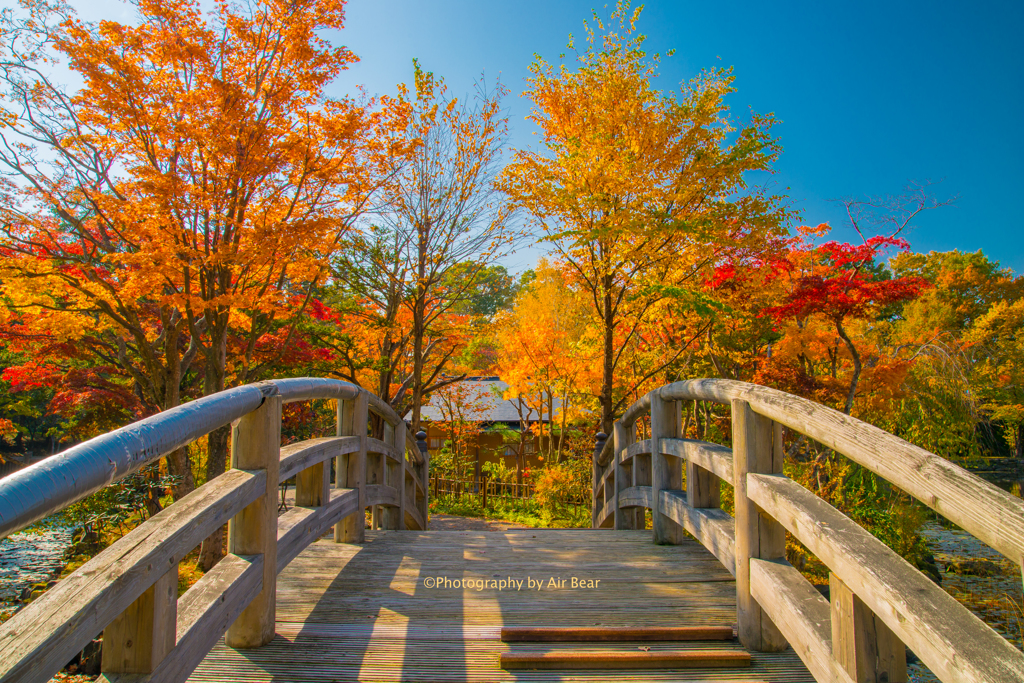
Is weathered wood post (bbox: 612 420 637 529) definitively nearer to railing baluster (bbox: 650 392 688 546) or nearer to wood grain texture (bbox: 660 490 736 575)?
railing baluster (bbox: 650 392 688 546)

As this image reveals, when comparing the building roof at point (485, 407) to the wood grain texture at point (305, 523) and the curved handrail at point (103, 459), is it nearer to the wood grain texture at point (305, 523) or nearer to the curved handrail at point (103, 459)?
the wood grain texture at point (305, 523)

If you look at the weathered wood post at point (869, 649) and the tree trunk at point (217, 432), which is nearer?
the weathered wood post at point (869, 649)

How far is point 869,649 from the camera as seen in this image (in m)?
1.25

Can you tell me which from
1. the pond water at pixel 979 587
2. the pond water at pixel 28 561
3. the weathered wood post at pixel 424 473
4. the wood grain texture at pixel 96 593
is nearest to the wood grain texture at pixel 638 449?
the wood grain texture at pixel 96 593

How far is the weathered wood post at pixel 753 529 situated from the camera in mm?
1877

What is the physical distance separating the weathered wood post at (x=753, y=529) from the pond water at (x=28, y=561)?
24.4 ft

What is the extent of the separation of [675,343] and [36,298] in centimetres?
960

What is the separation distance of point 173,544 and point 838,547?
1687 millimetres

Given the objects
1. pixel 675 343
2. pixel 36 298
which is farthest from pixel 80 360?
pixel 675 343

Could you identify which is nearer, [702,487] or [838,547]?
[838,547]

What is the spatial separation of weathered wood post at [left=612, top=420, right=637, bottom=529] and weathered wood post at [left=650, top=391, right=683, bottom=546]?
1013 mm

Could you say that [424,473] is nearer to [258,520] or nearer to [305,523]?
[305,523]

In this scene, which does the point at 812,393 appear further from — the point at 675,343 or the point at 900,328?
the point at 900,328

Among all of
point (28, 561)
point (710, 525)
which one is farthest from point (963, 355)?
point (28, 561)
